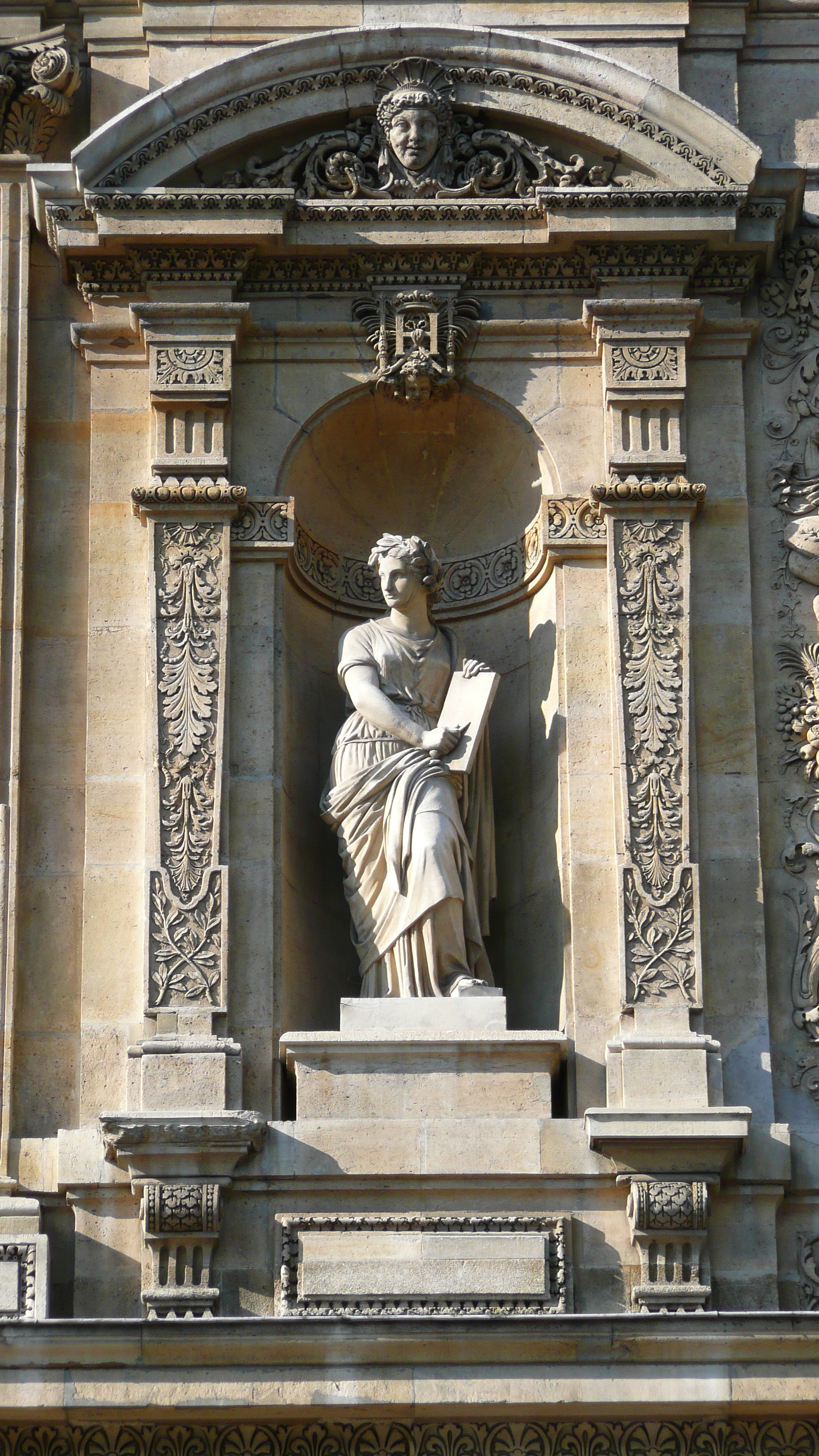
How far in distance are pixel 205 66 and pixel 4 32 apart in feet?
3.98

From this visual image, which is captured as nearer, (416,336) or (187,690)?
(187,690)

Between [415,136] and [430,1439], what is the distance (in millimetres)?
7278

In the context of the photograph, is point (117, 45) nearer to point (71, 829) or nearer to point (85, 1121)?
point (71, 829)

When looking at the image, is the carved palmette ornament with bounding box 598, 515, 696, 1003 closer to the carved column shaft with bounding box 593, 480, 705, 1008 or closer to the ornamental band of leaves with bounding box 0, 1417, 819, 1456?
the carved column shaft with bounding box 593, 480, 705, 1008

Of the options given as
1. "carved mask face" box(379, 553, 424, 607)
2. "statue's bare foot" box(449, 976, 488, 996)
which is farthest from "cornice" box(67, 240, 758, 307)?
"statue's bare foot" box(449, 976, 488, 996)

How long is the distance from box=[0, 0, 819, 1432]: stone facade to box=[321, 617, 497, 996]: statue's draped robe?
344mm

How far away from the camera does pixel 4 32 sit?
1792 cm

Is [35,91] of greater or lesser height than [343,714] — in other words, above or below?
above

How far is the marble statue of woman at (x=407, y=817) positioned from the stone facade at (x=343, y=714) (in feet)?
1.13

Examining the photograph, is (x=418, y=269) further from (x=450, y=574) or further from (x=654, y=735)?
(x=654, y=735)

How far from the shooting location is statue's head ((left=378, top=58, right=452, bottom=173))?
17406 millimetres

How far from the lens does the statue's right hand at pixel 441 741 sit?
16.4 metres

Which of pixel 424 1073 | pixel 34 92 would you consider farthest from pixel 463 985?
pixel 34 92

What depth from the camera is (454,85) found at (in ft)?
57.7
